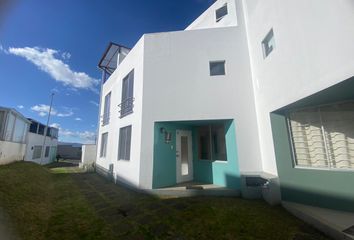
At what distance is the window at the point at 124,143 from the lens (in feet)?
27.5

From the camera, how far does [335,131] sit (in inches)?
187

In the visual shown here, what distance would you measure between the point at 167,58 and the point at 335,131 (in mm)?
6765

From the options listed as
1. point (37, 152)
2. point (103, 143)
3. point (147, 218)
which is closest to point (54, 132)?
point (37, 152)

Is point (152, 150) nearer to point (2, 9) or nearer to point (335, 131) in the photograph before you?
point (2, 9)

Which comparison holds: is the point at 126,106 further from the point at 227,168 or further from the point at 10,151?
the point at 10,151

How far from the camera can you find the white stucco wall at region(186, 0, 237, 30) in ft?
28.4

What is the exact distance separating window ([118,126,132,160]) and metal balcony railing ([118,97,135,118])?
2.78ft

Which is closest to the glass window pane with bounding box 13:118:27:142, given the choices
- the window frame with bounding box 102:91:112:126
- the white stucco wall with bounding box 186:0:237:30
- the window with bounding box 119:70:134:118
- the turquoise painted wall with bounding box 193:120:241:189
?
the window frame with bounding box 102:91:112:126

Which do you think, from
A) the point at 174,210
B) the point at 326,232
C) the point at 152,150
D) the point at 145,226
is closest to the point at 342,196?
the point at 326,232

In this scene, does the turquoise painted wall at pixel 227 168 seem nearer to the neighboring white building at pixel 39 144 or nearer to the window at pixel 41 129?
the neighboring white building at pixel 39 144

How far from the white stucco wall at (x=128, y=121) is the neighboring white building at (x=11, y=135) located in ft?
20.3

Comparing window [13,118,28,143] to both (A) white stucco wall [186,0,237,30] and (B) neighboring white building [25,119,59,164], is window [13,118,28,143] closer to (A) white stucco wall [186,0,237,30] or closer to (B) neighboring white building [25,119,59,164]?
(B) neighboring white building [25,119,59,164]

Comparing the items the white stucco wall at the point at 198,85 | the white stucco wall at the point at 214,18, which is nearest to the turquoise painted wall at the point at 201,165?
the white stucco wall at the point at 198,85

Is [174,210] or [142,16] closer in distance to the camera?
[174,210]
